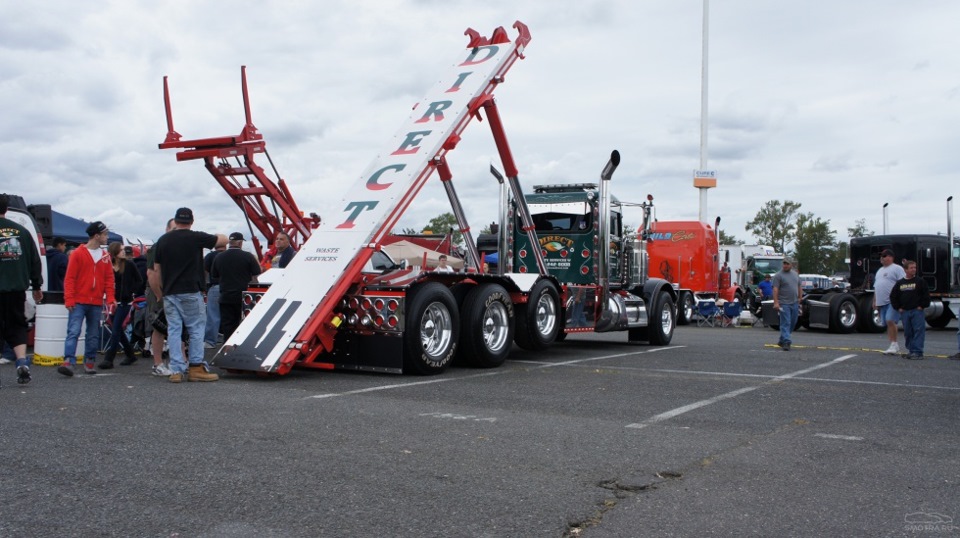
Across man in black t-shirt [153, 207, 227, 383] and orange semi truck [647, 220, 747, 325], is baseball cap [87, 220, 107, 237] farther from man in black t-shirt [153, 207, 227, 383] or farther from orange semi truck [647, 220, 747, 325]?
orange semi truck [647, 220, 747, 325]

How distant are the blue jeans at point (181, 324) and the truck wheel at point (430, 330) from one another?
2177 mm

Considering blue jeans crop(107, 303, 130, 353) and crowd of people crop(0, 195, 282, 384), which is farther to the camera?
blue jeans crop(107, 303, 130, 353)

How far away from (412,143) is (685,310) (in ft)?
51.2

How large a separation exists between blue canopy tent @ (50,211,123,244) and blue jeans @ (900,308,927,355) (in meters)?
15.6

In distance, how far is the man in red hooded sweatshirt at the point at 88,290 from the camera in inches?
367

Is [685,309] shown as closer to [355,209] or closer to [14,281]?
[355,209]

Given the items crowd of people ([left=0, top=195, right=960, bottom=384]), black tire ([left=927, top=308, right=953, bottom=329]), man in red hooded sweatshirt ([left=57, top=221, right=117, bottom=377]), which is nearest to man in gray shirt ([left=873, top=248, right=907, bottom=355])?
crowd of people ([left=0, top=195, right=960, bottom=384])

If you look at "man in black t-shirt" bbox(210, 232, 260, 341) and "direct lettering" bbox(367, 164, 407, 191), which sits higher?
"direct lettering" bbox(367, 164, 407, 191)

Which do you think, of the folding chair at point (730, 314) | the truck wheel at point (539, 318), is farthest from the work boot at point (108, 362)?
the folding chair at point (730, 314)

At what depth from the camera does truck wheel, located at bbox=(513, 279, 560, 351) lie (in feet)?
37.3

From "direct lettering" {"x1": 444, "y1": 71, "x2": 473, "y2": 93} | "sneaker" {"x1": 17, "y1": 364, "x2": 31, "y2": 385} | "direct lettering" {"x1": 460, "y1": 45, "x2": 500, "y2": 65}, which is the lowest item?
"sneaker" {"x1": 17, "y1": 364, "x2": 31, "y2": 385}

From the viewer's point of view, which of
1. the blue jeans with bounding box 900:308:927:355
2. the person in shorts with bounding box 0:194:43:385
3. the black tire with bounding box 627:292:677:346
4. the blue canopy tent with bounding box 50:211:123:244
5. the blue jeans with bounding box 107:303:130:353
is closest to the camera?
the person in shorts with bounding box 0:194:43:385

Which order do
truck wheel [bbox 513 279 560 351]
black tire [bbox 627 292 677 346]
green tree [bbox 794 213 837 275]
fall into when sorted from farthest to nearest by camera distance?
green tree [bbox 794 213 837 275], black tire [bbox 627 292 677 346], truck wheel [bbox 513 279 560 351]

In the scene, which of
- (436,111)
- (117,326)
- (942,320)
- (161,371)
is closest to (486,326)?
(436,111)
